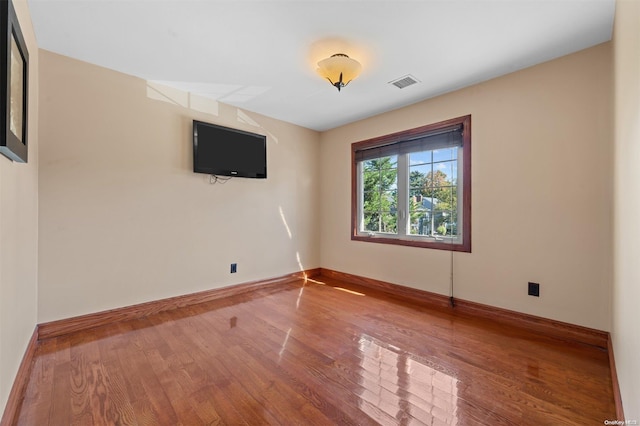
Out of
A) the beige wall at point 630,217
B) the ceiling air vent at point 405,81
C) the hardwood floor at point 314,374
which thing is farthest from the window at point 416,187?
the beige wall at point 630,217

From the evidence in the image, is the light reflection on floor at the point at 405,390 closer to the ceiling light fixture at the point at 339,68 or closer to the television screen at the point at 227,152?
the ceiling light fixture at the point at 339,68

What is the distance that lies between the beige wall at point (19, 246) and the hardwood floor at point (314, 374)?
274 millimetres

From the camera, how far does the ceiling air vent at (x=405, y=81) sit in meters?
2.82

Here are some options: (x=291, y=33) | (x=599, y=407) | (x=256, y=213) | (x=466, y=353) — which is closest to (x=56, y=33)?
(x=291, y=33)

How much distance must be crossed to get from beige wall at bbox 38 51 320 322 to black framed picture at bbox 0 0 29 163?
0.86 metres

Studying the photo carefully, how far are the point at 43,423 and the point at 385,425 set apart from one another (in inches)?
68.5

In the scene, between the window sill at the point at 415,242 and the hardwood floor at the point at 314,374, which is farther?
the window sill at the point at 415,242

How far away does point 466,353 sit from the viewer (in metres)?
2.12

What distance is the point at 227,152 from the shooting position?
3459 mm

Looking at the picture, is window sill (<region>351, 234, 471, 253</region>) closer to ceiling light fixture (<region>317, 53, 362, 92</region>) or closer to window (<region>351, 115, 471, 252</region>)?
window (<region>351, 115, 471, 252</region>)

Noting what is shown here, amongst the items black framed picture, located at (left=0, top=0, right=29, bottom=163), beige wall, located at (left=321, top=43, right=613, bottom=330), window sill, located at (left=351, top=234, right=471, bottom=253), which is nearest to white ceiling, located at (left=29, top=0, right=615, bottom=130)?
beige wall, located at (left=321, top=43, right=613, bottom=330)

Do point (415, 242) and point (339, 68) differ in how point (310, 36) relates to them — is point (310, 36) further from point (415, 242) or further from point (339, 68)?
point (415, 242)

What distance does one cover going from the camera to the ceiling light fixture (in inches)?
90.7

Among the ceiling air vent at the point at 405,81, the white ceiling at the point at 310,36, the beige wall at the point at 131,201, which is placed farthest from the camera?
the ceiling air vent at the point at 405,81
